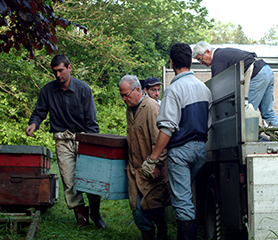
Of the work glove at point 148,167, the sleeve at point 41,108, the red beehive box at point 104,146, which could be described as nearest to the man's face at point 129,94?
the red beehive box at point 104,146

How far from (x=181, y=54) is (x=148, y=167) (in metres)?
1.20

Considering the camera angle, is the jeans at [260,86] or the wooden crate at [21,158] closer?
the jeans at [260,86]

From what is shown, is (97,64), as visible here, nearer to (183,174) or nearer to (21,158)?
(21,158)

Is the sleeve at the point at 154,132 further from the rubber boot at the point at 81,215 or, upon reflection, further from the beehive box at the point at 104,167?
the rubber boot at the point at 81,215

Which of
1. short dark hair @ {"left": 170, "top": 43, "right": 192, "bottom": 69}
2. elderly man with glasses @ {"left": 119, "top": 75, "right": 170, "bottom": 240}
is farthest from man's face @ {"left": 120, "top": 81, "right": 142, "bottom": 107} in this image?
short dark hair @ {"left": 170, "top": 43, "right": 192, "bottom": 69}

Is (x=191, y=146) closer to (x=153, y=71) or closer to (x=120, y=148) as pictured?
(x=120, y=148)

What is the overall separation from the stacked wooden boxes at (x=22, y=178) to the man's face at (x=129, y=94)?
1861 mm

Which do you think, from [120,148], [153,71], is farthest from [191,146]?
[153,71]

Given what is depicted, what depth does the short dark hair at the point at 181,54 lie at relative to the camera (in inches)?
147

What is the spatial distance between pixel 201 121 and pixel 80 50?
41.8 ft

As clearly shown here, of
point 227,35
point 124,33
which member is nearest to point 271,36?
point 227,35

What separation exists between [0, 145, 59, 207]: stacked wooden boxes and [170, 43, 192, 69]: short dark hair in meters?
2.66

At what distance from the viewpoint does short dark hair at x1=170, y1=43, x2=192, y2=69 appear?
3.73 m

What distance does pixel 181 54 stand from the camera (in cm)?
374
